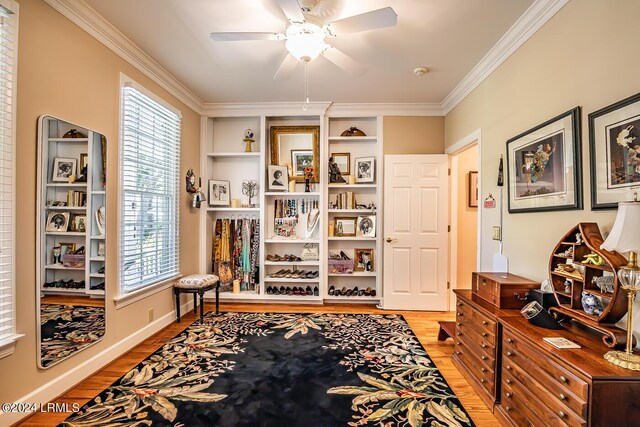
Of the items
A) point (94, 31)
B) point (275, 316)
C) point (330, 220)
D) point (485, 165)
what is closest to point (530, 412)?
point (485, 165)

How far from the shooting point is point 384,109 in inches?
162

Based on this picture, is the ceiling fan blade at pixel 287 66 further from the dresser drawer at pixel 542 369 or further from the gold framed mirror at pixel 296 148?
the dresser drawer at pixel 542 369

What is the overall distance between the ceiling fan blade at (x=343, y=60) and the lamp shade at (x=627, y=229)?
6.04 feet

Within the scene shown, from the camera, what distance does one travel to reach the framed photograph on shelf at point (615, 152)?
4.61ft

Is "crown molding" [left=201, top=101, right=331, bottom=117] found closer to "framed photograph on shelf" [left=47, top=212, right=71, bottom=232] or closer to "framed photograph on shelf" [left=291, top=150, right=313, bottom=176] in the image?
"framed photograph on shelf" [left=291, top=150, right=313, bottom=176]

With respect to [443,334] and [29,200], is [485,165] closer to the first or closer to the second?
[443,334]

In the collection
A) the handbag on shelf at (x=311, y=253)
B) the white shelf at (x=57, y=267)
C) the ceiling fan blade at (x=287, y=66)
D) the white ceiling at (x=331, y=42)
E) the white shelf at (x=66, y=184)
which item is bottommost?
the handbag on shelf at (x=311, y=253)

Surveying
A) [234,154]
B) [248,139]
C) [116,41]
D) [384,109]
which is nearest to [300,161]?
[248,139]

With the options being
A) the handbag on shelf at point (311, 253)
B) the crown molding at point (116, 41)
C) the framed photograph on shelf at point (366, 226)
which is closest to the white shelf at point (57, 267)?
the crown molding at point (116, 41)

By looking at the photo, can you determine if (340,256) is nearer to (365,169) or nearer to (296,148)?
(365,169)

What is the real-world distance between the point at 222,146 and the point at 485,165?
140 inches

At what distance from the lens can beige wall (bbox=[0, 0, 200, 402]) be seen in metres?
1.82

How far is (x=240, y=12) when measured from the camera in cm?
220

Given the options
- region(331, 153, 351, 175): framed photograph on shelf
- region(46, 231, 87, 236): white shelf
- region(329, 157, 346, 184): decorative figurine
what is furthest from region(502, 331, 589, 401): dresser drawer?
region(46, 231, 87, 236): white shelf
